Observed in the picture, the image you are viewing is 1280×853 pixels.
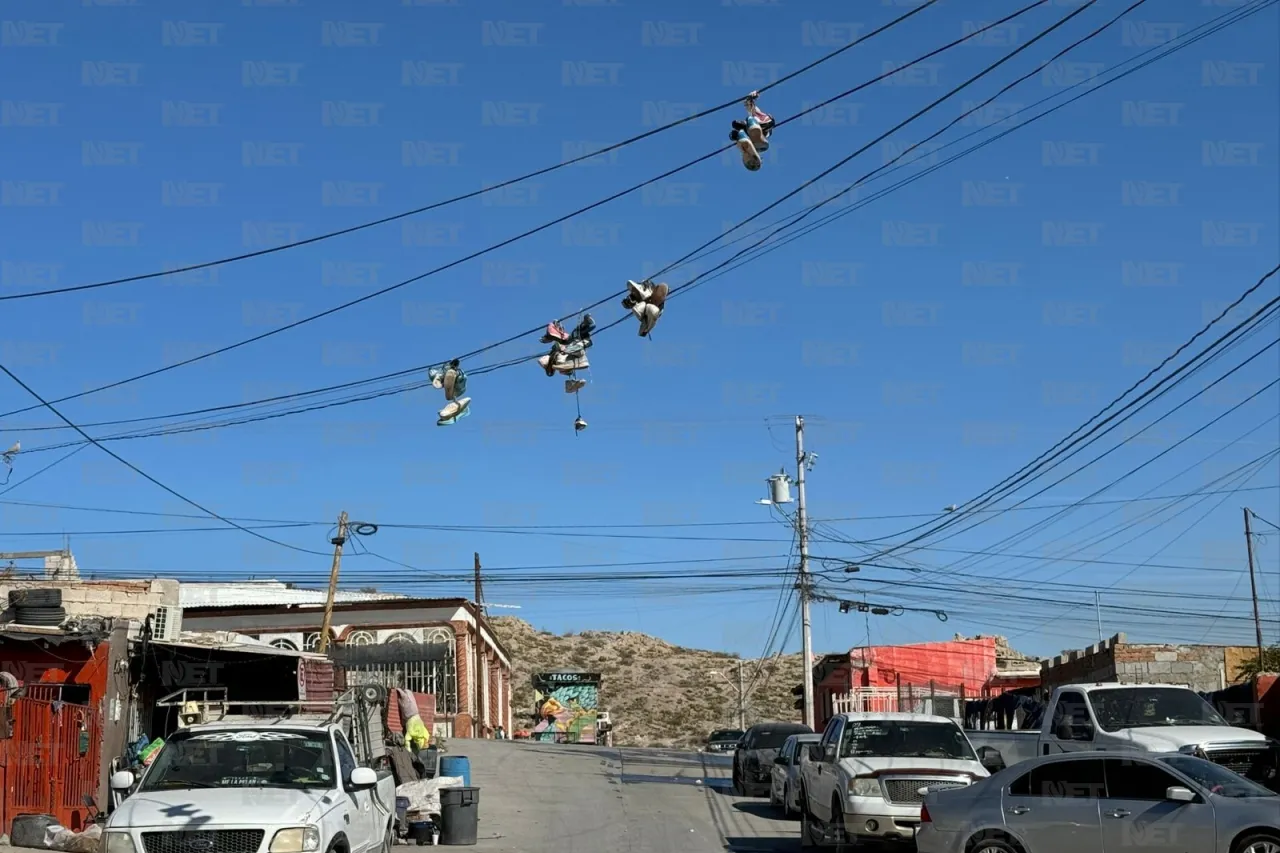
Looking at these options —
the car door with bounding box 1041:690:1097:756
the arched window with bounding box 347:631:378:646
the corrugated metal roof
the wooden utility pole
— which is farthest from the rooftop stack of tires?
the corrugated metal roof

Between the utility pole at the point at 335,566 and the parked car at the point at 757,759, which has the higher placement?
the utility pole at the point at 335,566

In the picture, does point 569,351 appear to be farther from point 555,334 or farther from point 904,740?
point 904,740

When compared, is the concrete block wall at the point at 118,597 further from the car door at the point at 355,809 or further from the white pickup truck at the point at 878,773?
the car door at the point at 355,809

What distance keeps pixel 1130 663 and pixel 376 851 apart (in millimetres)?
26943

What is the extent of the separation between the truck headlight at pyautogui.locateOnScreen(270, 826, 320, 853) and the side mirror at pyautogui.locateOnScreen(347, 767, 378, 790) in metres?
1.07

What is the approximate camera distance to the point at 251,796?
11633mm

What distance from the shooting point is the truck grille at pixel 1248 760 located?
1714 centimetres

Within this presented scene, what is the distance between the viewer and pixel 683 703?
280 feet

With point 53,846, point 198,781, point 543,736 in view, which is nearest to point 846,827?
point 198,781

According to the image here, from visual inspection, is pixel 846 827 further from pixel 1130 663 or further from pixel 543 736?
pixel 543 736

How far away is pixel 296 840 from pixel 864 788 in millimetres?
7708

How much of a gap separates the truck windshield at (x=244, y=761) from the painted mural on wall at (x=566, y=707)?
1834 inches

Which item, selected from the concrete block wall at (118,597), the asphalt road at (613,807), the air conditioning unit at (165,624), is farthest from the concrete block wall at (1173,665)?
the concrete block wall at (118,597)

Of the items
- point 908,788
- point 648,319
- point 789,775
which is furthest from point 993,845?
point 789,775
